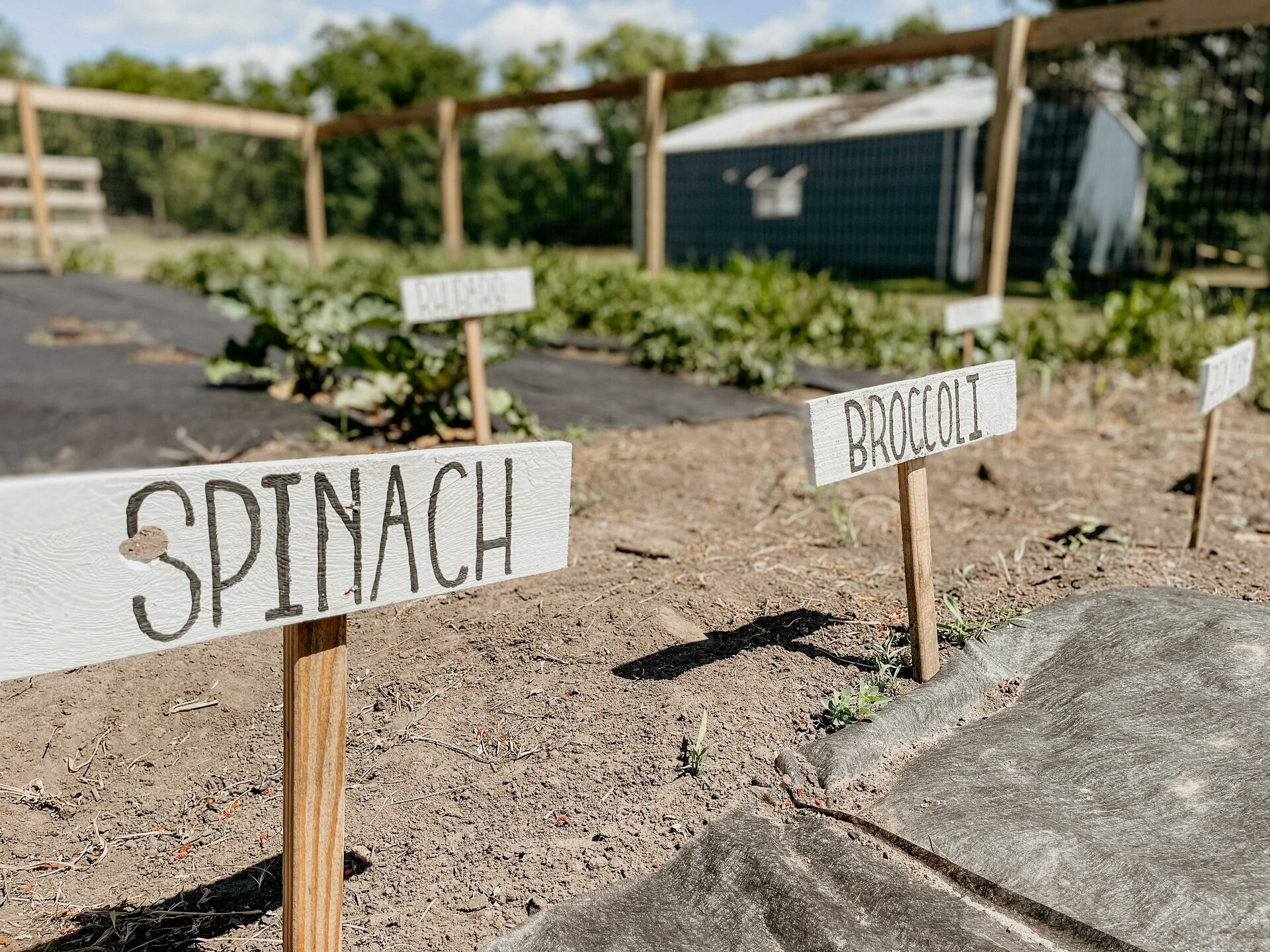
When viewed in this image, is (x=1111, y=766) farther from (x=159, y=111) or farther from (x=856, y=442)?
(x=159, y=111)

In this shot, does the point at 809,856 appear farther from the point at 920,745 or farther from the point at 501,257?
the point at 501,257

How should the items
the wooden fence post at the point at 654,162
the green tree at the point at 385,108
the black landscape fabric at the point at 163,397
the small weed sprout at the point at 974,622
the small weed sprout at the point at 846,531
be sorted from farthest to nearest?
the green tree at the point at 385,108 → the wooden fence post at the point at 654,162 → the black landscape fabric at the point at 163,397 → the small weed sprout at the point at 846,531 → the small weed sprout at the point at 974,622

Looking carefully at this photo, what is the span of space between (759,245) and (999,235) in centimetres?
1162

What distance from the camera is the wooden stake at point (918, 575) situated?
209 centimetres

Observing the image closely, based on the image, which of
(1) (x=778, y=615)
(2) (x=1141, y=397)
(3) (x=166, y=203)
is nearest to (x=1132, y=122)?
(2) (x=1141, y=397)

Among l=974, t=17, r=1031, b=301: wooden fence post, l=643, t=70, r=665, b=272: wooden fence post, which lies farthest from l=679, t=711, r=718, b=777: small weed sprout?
l=643, t=70, r=665, b=272: wooden fence post

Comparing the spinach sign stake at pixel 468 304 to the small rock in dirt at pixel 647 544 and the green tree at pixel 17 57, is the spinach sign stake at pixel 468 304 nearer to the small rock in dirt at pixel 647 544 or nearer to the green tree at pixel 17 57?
the small rock in dirt at pixel 647 544

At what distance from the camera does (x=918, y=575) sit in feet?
6.88

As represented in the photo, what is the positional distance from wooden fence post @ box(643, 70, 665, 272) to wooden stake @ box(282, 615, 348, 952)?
690cm

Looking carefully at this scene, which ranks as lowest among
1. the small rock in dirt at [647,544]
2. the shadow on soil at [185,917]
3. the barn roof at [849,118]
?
the shadow on soil at [185,917]

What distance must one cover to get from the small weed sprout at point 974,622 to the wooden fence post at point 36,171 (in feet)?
33.9

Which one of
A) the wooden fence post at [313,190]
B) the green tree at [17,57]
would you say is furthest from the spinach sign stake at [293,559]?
the green tree at [17,57]

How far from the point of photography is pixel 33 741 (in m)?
1.92

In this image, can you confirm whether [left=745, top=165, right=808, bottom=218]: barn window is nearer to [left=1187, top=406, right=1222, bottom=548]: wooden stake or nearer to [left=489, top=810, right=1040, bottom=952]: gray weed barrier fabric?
[left=1187, top=406, right=1222, bottom=548]: wooden stake
